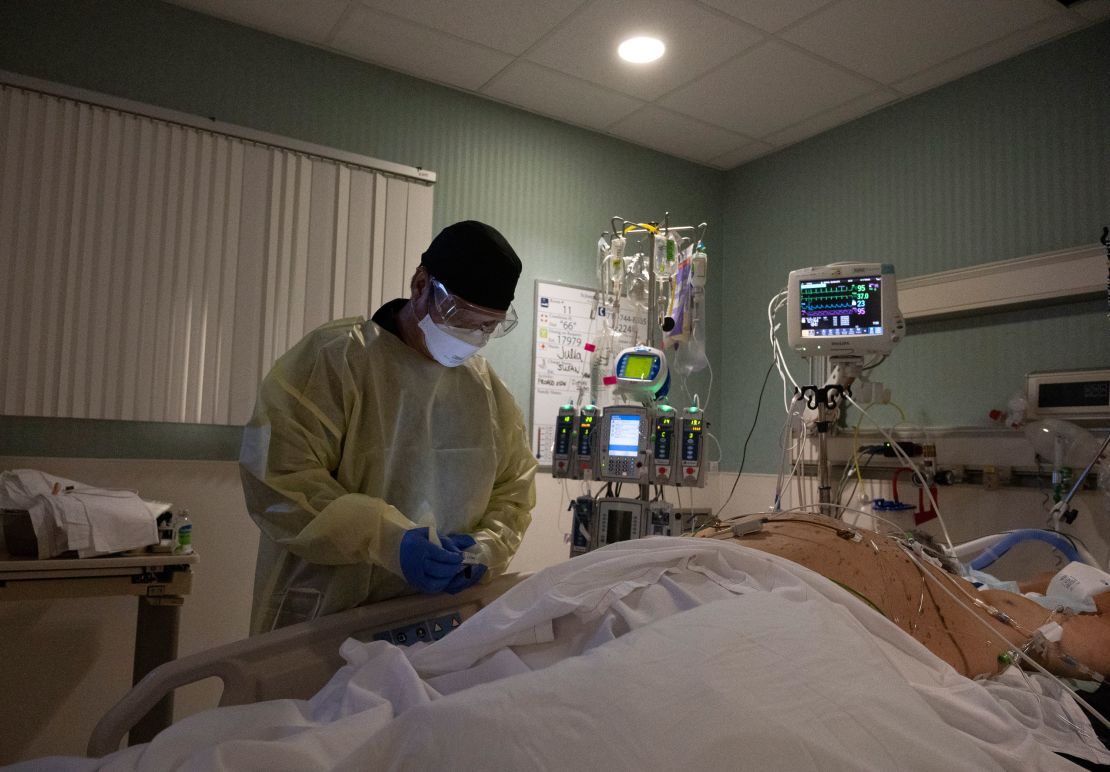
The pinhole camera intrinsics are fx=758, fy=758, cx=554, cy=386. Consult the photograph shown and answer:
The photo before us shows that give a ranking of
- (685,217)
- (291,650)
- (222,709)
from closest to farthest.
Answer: (222,709) → (291,650) → (685,217)

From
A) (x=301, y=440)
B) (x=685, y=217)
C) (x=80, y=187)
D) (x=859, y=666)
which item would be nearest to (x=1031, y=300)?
(x=685, y=217)

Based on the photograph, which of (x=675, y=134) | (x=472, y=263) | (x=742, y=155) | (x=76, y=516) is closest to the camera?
(x=472, y=263)

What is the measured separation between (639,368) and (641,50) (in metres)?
1.30

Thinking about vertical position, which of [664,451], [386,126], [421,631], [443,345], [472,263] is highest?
[386,126]

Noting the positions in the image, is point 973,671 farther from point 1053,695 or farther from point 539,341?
point 539,341

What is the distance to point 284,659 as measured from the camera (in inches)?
46.2

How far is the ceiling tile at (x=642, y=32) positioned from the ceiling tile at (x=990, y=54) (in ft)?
2.74

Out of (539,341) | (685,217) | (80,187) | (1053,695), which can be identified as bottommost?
(1053,695)

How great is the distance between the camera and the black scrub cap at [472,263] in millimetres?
1723

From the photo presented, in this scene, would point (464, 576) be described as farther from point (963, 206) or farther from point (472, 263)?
point (963, 206)

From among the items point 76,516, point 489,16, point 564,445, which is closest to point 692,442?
point 564,445

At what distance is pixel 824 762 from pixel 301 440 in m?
1.16

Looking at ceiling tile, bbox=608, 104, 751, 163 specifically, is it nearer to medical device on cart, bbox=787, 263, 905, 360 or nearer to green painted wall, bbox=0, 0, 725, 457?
green painted wall, bbox=0, 0, 725, 457

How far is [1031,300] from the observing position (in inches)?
112
